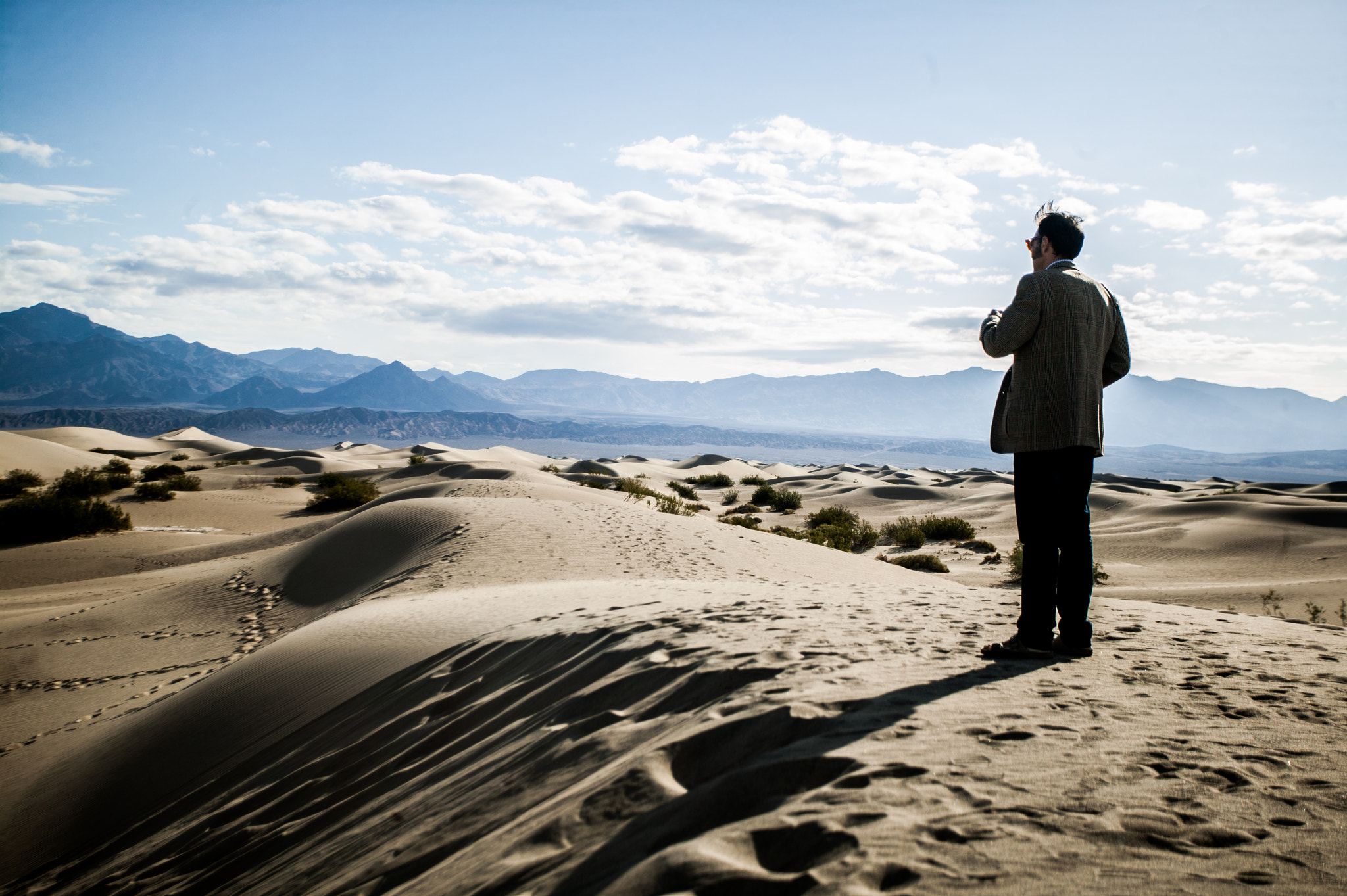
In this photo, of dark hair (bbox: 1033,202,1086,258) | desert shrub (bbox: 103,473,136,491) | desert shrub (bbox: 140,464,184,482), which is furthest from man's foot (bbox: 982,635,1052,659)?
desert shrub (bbox: 140,464,184,482)

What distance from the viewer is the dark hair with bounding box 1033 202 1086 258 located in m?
3.45

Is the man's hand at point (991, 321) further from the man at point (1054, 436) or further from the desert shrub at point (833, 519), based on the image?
the desert shrub at point (833, 519)

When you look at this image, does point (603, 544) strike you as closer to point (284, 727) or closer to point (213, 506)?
point (284, 727)

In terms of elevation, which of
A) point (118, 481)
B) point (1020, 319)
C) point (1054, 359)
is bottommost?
point (118, 481)

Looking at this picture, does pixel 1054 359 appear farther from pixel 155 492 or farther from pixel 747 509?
pixel 155 492

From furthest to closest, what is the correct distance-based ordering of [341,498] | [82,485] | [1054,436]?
[341,498], [82,485], [1054,436]

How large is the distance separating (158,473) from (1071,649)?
27.4 meters

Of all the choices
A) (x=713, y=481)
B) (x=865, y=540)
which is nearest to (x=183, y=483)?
(x=713, y=481)

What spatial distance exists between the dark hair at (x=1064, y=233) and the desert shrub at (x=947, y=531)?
38.9 feet

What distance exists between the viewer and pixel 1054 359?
3244 mm

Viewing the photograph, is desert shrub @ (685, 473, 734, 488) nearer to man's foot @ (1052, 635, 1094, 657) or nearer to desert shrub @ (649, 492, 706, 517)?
desert shrub @ (649, 492, 706, 517)

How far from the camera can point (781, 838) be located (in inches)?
66.6

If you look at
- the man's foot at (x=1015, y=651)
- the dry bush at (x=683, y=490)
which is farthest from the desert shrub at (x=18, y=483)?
the man's foot at (x=1015, y=651)

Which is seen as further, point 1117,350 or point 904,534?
point 904,534
